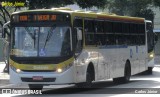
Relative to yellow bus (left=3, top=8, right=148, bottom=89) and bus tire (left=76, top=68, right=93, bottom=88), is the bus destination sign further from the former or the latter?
bus tire (left=76, top=68, right=93, bottom=88)

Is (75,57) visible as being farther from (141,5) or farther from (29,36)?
(141,5)

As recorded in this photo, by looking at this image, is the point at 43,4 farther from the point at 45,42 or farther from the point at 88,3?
the point at 45,42

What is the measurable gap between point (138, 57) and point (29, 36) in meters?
9.86

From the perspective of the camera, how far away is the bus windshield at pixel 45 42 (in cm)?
1864

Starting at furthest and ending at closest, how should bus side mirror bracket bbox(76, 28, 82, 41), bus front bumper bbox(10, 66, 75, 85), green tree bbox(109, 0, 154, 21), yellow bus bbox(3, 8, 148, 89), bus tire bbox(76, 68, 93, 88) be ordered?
green tree bbox(109, 0, 154, 21)
bus tire bbox(76, 68, 93, 88)
bus side mirror bracket bbox(76, 28, 82, 41)
yellow bus bbox(3, 8, 148, 89)
bus front bumper bbox(10, 66, 75, 85)

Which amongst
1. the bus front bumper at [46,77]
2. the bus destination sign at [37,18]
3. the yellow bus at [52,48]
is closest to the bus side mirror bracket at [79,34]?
the yellow bus at [52,48]

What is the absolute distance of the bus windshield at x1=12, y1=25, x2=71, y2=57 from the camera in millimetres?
18641

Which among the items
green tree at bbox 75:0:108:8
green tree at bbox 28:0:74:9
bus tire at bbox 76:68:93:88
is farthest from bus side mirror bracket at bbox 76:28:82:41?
green tree at bbox 75:0:108:8

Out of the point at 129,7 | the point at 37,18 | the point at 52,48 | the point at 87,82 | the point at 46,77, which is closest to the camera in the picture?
the point at 46,77

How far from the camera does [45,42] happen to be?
61.3 ft

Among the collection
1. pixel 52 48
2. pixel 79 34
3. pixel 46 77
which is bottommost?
pixel 46 77

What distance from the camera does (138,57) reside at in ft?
90.3

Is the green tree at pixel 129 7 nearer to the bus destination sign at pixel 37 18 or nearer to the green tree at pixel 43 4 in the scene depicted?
the green tree at pixel 43 4

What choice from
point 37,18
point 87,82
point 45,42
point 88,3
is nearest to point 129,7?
point 88,3
